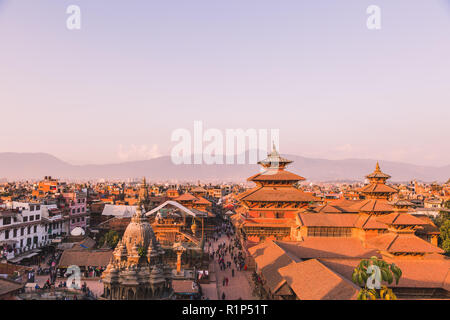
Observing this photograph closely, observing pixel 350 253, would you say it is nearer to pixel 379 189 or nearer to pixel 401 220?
pixel 401 220

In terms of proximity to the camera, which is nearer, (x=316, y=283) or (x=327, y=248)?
(x=316, y=283)

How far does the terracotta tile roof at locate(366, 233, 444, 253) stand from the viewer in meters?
24.5

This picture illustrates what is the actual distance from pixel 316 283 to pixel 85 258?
2452cm

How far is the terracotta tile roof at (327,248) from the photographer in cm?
2780

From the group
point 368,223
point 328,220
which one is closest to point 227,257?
point 328,220

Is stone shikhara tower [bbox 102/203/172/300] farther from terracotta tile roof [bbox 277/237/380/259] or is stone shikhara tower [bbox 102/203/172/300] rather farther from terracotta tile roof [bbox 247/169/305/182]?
terracotta tile roof [bbox 247/169/305/182]

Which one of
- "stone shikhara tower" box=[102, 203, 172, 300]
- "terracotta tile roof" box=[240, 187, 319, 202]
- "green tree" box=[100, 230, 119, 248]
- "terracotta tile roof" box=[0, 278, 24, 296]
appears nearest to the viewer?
"terracotta tile roof" box=[0, 278, 24, 296]

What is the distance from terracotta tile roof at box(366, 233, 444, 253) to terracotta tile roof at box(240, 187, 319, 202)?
10.6 metres

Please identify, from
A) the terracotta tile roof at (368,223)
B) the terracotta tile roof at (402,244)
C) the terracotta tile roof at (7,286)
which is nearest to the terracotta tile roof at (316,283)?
the terracotta tile roof at (402,244)

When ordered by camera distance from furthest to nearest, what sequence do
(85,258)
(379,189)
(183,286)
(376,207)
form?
(379,189), (85,258), (376,207), (183,286)

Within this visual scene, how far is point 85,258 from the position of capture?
34.0 metres

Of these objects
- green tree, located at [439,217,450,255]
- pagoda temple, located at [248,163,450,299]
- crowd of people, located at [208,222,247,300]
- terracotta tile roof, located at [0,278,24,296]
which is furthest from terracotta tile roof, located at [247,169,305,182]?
terracotta tile roof, located at [0,278,24,296]
